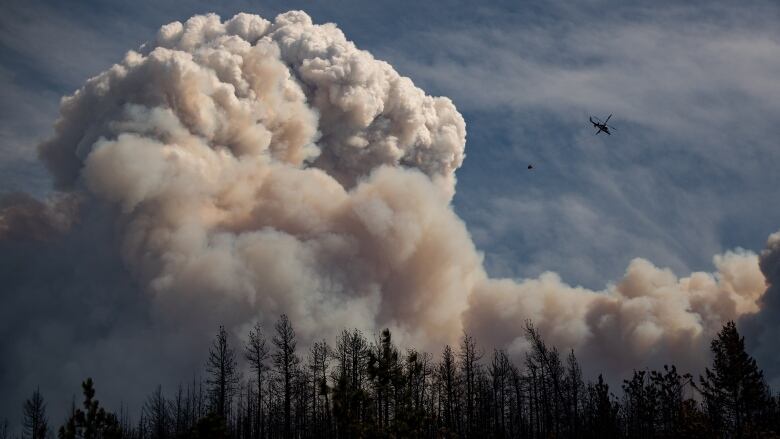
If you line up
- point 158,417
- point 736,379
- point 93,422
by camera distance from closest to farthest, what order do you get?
point 93,422
point 736,379
point 158,417

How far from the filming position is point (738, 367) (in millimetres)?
43562

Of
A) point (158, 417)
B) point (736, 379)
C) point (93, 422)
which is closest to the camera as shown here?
point (93, 422)

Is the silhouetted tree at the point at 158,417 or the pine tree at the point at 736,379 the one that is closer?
the pine tree at the point at 736,379

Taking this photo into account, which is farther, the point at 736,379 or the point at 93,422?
the point at 736,379

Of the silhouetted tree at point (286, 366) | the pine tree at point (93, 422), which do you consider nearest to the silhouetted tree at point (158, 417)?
the silhouetted tree at point (286, 366)

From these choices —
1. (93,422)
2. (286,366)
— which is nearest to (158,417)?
(286,366)

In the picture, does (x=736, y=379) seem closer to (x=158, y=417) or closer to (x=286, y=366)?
(x=286, y=366)

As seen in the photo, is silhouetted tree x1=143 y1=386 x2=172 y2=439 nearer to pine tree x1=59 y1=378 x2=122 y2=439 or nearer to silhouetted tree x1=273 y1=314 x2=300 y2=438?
silhouetted tree x1=273 y1=314 x2=300 y2=438

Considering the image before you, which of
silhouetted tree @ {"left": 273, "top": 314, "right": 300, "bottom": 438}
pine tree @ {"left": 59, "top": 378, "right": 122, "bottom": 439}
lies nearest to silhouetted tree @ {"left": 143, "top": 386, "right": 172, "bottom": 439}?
silhouetted tree @ {"left": 273, "top": 314, "right": 300, "bottom": 438}

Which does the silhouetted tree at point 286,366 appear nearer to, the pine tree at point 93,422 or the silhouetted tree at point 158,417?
the silhouetted tree at point 158,417

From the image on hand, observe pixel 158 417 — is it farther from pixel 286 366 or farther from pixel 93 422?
pixel 93 422

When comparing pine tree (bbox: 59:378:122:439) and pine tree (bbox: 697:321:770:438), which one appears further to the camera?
pine tree (bbox: 697:321:770:438)

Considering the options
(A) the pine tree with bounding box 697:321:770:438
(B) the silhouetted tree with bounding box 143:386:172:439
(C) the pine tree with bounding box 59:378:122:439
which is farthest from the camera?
(B) the silhouetted tree with bounding box 143:386:172:439

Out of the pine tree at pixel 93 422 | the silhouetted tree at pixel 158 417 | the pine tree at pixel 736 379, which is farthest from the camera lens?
the silhouetted tree at pixel 158 417
